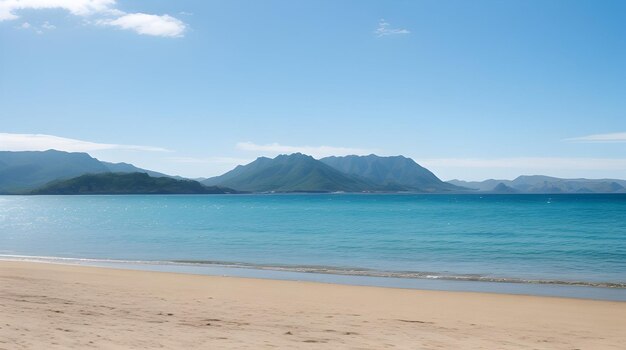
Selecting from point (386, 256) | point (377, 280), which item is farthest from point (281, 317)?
point (386, 256)

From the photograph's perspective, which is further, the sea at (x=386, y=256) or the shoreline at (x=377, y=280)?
the sea at (x=386, y=256)

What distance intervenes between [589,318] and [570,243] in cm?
2602

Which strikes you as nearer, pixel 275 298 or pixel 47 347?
pixel 47 347

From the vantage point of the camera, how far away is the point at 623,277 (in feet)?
72.2

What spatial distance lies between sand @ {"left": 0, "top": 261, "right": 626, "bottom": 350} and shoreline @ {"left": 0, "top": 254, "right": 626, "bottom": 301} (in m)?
1.74

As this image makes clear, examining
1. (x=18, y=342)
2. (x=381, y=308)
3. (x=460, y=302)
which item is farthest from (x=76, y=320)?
(x=460, y=302)

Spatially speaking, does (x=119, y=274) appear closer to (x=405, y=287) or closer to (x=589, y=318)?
(x=405, y=287)

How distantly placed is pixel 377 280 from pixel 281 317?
9503 millimetres

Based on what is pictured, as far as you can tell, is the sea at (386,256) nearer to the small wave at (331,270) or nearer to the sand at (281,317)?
the small wave at (331,270)

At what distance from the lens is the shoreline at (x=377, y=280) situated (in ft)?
61.2

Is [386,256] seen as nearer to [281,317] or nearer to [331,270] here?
[331,270]

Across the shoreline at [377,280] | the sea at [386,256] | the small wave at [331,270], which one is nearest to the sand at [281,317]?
the shoreline at [377,280]

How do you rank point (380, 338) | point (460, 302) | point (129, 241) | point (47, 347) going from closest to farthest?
point (47, 347)
point (380, 338)
point (460, 302)
point (129, 241)

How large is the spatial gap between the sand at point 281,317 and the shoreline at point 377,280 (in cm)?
174
